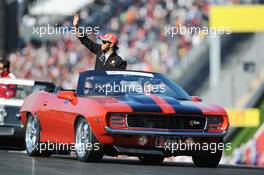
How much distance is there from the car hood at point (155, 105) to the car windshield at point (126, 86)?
0.35 meters

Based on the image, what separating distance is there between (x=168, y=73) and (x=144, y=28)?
97.6 inches

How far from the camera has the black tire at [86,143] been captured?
12577mm

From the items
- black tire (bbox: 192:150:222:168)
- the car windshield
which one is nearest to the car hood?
the car windshield

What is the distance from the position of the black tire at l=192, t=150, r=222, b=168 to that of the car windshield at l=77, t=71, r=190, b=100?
0.83 m

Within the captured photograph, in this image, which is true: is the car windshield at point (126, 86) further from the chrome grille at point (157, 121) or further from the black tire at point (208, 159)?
the black tire at point (208, 159)

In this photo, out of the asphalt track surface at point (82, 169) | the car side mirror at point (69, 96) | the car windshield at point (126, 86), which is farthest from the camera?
the car windshield at point (126, 86)

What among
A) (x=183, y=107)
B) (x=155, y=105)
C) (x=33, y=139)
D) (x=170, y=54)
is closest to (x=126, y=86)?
(x=155, y=105)

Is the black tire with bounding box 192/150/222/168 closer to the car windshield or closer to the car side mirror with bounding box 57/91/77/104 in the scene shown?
the car windshield

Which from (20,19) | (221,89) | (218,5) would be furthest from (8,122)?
(20,19)

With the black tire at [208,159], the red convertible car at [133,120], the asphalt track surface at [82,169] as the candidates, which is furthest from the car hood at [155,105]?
the asphalt track surface at [82,169]

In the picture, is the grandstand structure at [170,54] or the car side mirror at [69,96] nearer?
the car side mirror at [69,96]

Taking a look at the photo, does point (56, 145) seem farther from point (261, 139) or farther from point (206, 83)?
point (206, 83)

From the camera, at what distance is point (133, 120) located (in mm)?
12570

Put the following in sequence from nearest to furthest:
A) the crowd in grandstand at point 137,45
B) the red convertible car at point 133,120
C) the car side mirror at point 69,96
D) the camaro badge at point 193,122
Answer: the red convertible car at point 133,120
the camaro badge at point 193,122
the car side mirror at point 69,96
the crowd in grandstand at point 137,45
